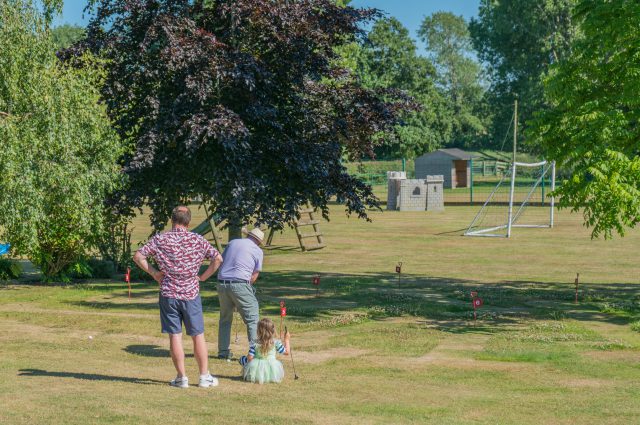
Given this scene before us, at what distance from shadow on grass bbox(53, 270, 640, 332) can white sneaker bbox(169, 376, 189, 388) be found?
558 centimetres

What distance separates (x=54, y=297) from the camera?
19297 mm

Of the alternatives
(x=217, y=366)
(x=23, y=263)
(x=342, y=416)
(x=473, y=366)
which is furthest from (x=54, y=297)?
(x=342, y=416)

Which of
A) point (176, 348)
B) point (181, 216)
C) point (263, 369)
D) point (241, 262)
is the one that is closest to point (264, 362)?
point (263, 369)

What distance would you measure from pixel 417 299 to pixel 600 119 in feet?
17.3

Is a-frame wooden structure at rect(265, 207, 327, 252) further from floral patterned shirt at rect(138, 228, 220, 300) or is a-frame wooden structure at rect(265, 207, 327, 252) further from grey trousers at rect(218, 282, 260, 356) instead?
floral patterned shirt at rect(138, 228, 220, 300)

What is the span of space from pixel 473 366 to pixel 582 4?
31.8 feet

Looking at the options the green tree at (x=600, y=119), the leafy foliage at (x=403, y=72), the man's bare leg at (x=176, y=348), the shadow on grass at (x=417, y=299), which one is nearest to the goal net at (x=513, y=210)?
the shadow on grass at (x=417, y=299)

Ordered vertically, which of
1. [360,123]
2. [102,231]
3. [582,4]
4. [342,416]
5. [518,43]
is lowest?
[342,416]

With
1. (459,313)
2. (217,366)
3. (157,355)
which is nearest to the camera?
(217,366)

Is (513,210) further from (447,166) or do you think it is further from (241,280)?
(241,280)

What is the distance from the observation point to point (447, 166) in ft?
244

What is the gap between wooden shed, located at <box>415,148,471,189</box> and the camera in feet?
243

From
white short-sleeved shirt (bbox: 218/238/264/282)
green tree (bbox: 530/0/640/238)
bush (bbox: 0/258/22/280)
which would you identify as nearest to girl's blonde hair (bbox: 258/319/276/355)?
white short-sleeved shirt (bbox: 218/238/264/282)

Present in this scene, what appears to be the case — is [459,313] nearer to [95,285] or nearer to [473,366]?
[473,366]
